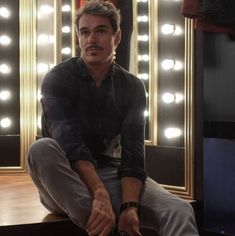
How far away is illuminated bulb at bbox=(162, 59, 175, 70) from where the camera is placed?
2.25 m

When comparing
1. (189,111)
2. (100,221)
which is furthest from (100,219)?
(189,111)

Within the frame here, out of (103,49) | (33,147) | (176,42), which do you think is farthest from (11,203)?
(176,42)

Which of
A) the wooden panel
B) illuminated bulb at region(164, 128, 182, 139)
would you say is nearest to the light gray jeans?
the wooden panel

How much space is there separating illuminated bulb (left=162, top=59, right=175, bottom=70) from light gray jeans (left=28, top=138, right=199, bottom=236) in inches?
33.8

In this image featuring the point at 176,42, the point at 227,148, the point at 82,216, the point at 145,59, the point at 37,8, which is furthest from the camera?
the point at 37,8

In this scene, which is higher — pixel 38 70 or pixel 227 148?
pixel 38 70

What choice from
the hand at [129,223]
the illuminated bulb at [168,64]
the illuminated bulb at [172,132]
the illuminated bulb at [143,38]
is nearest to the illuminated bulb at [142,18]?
the illuminated bulb at [143,38]

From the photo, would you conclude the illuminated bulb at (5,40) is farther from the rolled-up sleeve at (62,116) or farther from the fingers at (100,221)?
the fingers at (100,221)

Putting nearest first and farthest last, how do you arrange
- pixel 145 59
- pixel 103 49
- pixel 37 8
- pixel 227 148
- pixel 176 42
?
pixel 103 49 → pixel 227 148 → pixel 176 42 → pixel 145 59 → pixel 37 8

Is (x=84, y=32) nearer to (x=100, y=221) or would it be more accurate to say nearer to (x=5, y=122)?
(x=100, y=221)

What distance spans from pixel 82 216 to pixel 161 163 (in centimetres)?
94

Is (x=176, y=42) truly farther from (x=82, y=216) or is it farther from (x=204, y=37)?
(x=82, y=216)

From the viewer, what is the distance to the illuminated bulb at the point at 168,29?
224 cm

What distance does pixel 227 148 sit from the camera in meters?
2.02
